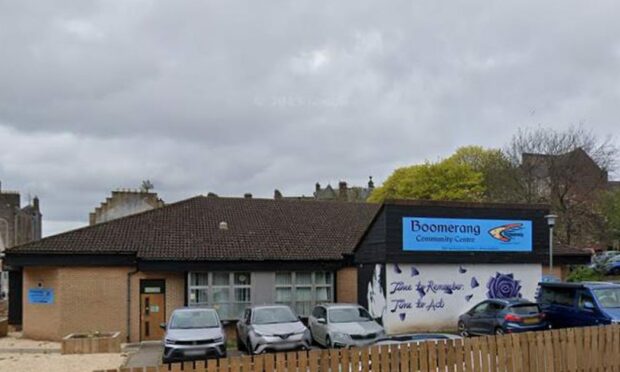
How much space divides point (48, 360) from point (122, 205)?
26.3 meters

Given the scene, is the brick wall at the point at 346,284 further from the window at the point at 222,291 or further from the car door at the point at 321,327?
the car door at the point at 321,327

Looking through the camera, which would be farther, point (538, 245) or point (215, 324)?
point (538, 245)

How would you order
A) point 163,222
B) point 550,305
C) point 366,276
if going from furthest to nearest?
1. point 163,222
2. point 366,276
3. point 550,305

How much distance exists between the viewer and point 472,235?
2281cm

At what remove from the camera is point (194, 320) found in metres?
17.1

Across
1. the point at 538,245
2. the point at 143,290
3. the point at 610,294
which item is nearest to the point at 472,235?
the point at 538,245

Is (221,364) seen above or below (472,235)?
below

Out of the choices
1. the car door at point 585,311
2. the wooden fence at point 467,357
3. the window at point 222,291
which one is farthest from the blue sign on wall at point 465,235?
the wooden fence at point 467,357

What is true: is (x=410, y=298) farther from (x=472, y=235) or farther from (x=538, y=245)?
(x=538, y=245)

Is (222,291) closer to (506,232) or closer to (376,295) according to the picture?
(376,295)

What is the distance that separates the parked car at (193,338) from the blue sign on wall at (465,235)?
329 inches

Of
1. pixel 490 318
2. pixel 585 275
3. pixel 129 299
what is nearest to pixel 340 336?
pixel 490 318

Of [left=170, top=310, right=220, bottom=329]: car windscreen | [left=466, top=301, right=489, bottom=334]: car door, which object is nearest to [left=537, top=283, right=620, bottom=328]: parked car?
[left=466, top=301, right=489, bottom=334]: car door

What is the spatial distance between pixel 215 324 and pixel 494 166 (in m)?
36.0
